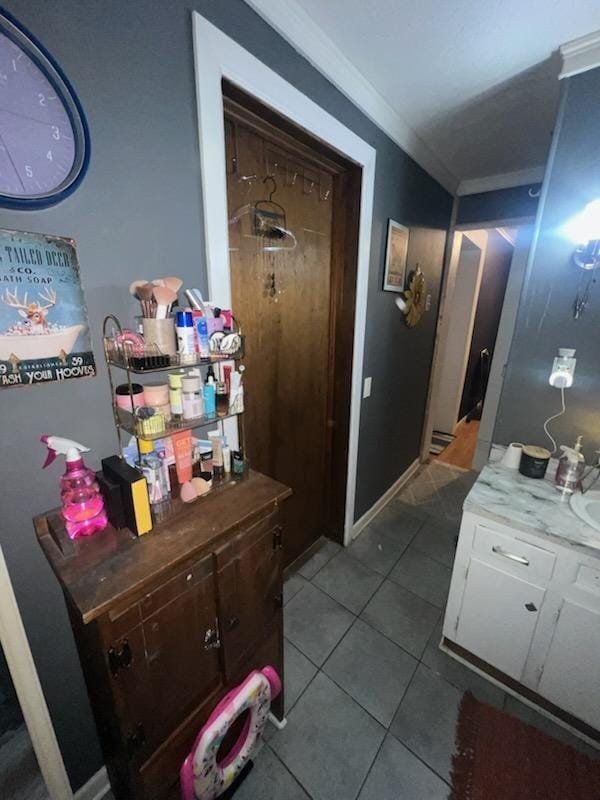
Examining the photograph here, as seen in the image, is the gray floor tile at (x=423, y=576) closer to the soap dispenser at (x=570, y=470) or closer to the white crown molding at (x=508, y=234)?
the soap dispenser at (x=570, y=470)

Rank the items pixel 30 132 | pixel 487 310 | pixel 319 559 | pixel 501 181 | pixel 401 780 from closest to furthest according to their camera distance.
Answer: pixel 30 132 < pixel 401 780 < pixel 319 559 < pixel 501 181 < pixel 487 310

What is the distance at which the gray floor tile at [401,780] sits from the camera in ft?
3.57

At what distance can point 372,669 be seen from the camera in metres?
1.47

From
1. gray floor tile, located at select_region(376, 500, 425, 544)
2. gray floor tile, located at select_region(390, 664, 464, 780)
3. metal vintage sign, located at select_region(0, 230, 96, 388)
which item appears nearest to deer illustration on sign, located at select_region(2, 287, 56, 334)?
metal vintage sign, located at select_region(0, 230, 96, 388)

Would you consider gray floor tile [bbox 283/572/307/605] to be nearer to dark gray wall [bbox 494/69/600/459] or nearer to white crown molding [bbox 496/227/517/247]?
dark gray wall [bbox 494/69/600/459]

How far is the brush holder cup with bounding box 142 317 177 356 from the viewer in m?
0.83

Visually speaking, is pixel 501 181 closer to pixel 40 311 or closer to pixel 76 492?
pixel 40 311

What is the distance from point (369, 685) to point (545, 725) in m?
0.70

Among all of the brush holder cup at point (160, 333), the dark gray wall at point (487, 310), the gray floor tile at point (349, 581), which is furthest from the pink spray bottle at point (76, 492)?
the dark gray wall at point (487, 310)

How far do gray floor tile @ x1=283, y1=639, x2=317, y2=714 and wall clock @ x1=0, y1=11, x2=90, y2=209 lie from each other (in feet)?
6.12

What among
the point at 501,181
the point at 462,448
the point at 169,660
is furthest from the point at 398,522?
the point at 501,181

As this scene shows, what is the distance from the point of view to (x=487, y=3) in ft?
3.37

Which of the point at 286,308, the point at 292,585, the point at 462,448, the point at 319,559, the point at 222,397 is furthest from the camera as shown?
the point at 462,448

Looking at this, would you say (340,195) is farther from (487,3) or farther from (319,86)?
(487,3)
